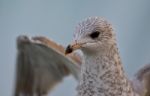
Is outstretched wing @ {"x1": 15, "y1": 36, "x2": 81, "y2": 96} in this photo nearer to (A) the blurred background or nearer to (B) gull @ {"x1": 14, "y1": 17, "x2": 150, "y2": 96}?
(B) gull @ {"x1": 14, "y1": 17, "x2": 150, "y2": 96}

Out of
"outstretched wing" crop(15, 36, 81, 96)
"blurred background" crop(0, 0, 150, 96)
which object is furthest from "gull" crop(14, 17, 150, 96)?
"blurred background" crop(0, 0, 150, 96)

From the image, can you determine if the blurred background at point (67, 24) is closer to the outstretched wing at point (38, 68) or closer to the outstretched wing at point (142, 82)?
the outstretched wing at point (38, 68)

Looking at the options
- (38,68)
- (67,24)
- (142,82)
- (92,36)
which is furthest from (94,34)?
(67,24)

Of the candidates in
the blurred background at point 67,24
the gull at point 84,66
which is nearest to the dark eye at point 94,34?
the gull at point 84,66

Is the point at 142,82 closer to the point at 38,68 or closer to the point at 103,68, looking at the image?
the point at 103,68

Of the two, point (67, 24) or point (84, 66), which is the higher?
point (67, 24)

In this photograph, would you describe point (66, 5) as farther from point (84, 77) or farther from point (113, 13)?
point (84, 77)

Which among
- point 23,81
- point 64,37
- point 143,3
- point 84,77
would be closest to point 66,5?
point 64,37

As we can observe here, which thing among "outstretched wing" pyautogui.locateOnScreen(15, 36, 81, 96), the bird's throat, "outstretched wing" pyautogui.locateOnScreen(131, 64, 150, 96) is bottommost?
the bird's throat
